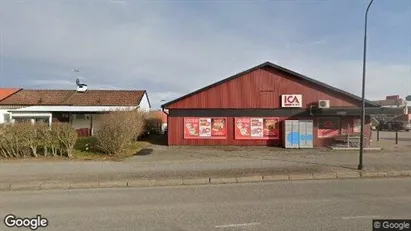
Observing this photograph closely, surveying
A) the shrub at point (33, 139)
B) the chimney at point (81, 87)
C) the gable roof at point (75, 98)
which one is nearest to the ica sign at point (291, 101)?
the shrub at point (33, 139)

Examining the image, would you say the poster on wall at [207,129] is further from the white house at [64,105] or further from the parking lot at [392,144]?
the parking lot at [392,144]

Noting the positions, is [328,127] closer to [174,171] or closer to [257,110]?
[257,110]

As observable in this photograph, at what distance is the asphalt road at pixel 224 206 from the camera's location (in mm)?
5160

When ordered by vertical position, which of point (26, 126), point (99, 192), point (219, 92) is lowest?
point (99, 192)

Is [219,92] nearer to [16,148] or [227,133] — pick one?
[227,133]

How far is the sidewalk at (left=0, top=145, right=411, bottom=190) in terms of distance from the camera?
880 cm

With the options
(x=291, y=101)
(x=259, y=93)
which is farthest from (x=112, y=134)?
(x=291, y=101)

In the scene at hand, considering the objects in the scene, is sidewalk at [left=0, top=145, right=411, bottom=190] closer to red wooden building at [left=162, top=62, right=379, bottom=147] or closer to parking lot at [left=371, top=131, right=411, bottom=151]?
parking lot at [left=371, top=131, right=411, bottom=151]

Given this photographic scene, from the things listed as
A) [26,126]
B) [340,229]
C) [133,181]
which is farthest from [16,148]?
[340,229]

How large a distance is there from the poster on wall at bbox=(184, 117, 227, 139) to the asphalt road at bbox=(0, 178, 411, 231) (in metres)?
11.2

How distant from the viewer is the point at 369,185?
8188mm

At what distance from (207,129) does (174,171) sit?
9.72 meters

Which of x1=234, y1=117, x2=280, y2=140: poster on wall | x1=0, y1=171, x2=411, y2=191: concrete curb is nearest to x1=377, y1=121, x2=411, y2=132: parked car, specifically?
x1=234, y1=117, x2=280, y2=140: poster on wall

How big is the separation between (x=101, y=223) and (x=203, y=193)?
2829mm
